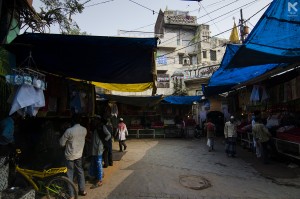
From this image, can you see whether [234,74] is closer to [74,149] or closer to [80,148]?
[80,148]

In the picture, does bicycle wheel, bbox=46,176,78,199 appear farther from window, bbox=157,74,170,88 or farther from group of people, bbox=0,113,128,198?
window, bbox=157,74,170,88

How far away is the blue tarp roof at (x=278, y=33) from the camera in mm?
5750

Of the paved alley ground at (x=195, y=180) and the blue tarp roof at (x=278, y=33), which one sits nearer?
the blue tarp roof at (x=278, y=33)

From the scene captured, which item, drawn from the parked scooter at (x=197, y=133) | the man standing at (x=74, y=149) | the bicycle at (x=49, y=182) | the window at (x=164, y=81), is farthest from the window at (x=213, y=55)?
the bicycle at (x=49, y=182)

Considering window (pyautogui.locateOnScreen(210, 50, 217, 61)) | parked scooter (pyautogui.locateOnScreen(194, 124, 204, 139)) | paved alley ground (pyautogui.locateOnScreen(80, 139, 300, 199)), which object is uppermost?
window (pyautogui.locateOnScreen(210, 50, 217, 61))

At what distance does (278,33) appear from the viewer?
233 inches

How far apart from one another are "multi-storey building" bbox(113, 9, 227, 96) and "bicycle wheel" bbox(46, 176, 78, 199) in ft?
65.9

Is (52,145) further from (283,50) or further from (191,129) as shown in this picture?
(191,129)

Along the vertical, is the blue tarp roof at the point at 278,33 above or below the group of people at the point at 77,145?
above

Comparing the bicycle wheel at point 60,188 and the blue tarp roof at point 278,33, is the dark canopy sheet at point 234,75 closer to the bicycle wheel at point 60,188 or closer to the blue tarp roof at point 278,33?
the blue tarp roof at point 278,33

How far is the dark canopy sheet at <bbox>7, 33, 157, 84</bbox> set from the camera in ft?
16.9

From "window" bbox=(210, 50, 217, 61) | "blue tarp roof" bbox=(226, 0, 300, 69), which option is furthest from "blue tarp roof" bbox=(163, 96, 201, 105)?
"window" bbox=(210, 50, 217, 61)

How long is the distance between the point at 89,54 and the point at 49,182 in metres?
2.98

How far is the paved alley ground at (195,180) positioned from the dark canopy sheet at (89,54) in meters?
2.96
